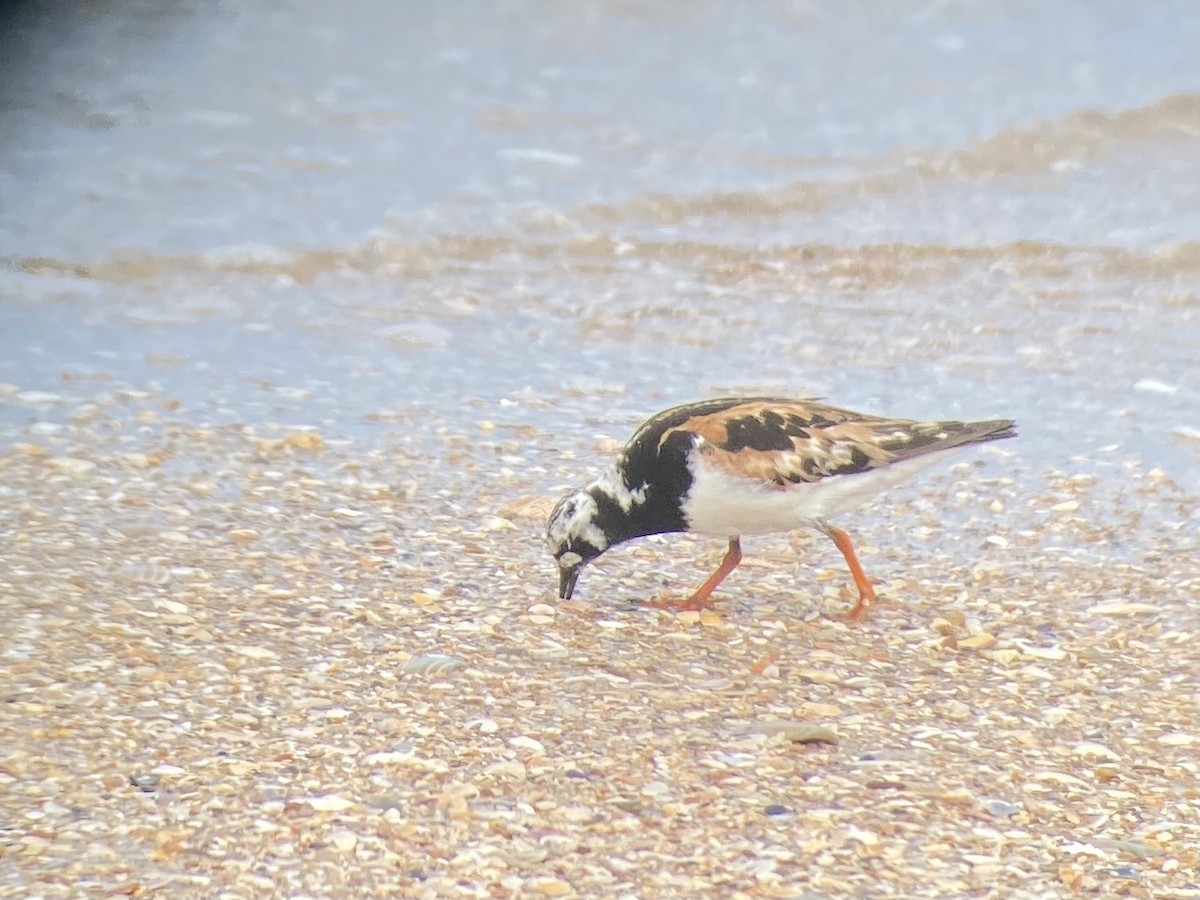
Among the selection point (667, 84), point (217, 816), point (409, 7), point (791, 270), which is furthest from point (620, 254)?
point (217, 816)

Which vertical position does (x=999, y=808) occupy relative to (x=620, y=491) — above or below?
below

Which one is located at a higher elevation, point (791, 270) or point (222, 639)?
point (791, 270)

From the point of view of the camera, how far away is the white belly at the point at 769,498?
476cm

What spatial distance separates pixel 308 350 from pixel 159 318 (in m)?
1.07

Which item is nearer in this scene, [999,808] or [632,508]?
[999,808]

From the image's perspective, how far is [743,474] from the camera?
4742 millimetres

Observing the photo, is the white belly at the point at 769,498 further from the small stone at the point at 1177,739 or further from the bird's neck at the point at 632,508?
the small stone at the point at 1177,739

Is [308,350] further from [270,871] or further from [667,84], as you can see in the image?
[667,84]

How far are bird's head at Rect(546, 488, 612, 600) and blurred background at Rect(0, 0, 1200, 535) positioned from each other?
4.06 ft

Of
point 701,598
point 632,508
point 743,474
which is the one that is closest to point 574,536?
point 632,508

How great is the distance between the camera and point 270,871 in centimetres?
331

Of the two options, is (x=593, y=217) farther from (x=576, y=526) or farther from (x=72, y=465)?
(x=576, y=526)

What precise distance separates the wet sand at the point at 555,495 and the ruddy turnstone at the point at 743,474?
253mm

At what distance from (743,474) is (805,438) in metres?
0.27
